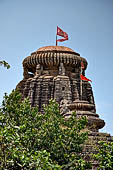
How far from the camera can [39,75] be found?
104 ft

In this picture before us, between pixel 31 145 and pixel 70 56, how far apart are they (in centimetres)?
2074

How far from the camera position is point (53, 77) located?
103 ft

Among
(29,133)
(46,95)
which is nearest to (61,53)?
(46,95)

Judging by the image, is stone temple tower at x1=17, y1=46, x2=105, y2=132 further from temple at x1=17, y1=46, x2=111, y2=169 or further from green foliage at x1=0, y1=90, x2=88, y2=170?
green foliage at x1=0, y1=90, x2=88, y2=170

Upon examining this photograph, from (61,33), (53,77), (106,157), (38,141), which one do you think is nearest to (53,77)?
(53,77)

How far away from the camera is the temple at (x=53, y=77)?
29719 millimetres

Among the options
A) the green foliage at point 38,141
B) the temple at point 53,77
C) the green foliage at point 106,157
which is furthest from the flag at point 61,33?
the green foliage at point 106,157

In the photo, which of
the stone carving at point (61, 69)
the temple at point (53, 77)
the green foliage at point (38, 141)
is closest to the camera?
the green foliage at point (38, 141)

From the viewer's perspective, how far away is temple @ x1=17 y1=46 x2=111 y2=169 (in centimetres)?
2972

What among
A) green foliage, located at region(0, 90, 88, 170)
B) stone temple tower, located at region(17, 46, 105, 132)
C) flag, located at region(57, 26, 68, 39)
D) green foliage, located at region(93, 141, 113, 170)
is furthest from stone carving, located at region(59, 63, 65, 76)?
green foliage, located at region(93, 141, 113, 170)

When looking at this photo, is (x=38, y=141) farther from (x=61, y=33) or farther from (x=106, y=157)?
(x=61, y=33)

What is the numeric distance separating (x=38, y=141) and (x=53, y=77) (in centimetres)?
1879

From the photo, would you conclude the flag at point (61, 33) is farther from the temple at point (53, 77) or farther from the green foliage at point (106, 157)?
the green foliage at point (106, 157)

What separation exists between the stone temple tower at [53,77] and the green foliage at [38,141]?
12744mm
